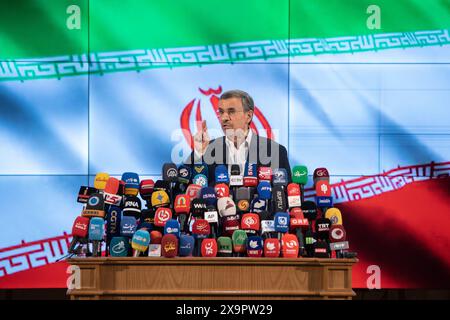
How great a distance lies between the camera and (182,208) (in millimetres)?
4340

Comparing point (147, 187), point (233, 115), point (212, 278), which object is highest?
point (233, 115)

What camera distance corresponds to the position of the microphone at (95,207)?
424 centimetres

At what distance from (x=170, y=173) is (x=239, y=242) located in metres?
0.68

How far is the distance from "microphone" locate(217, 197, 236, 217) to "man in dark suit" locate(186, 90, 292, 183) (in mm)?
1474

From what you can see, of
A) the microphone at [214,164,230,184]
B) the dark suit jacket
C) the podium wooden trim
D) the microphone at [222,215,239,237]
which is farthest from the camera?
the dark suit jacket

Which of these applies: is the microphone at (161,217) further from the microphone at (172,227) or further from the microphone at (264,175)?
the microphone at (264,175)

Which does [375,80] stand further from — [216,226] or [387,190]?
[216,226]

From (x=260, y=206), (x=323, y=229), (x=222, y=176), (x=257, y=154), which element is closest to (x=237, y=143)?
(x=257, y=154)

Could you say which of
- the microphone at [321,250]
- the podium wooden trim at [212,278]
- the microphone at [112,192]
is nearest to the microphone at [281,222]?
the microphone at [321,250]

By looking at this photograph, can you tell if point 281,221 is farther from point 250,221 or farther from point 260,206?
point 260,206

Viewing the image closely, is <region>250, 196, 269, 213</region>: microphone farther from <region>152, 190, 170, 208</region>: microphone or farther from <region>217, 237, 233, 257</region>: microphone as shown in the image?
<region>152, 190, 170, 208</region>: microphone

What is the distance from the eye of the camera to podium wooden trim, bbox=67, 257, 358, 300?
3895 mm

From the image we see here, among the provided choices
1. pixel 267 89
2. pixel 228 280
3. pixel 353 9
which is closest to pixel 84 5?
pixel 267 89

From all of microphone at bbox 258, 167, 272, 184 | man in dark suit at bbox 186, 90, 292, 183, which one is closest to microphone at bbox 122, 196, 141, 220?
microphone at bbox 258, 167, 272, 184
